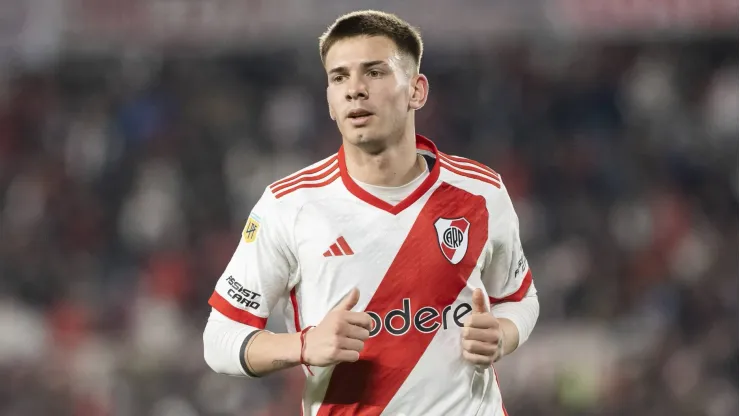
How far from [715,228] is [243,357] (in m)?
6.13

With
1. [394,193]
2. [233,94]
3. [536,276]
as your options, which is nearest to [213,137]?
[233,94]

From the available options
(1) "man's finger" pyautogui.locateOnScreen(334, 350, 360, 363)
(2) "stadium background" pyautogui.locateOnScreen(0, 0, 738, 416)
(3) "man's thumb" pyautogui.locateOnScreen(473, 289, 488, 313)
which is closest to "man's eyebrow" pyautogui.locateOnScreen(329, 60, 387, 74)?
(3) "man's thumb" pyautogui.locateOnScreen(473, 289, 488, 313)

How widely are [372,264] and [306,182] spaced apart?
1.08ft

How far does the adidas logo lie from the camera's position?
9.64 feet

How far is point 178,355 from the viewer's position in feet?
24.1

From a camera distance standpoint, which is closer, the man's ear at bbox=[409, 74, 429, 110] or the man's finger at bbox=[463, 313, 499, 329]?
the man's finger at bbox=[463, 313, 499, 329]

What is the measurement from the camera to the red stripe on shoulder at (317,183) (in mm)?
3041

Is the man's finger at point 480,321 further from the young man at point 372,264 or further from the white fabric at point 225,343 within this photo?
the white fabric at point 225,343

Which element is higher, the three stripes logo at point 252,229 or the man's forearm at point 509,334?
the three stripes logo at point 252,229

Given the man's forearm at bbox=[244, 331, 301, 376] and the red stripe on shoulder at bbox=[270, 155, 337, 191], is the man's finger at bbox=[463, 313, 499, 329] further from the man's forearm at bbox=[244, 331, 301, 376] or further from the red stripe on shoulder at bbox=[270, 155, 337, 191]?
the red stripe on shoulder at bbox=[270, 155, 337, 191]

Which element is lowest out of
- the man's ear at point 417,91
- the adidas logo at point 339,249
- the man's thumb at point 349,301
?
the man's thumb at point 349,301

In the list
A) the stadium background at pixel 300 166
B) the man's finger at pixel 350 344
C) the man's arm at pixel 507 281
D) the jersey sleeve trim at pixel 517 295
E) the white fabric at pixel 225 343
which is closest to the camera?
the man's finger at pixel 350 344

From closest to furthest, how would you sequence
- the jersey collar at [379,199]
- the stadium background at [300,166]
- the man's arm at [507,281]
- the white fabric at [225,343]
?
the white fabric at [225,343] → the jersey collar at [379,199] → the man's arm at [507,281] → the stadium background at [300,166]

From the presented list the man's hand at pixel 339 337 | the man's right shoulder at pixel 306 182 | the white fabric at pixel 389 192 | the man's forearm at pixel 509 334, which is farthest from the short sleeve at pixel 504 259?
the man's hand at pixel 339 337
